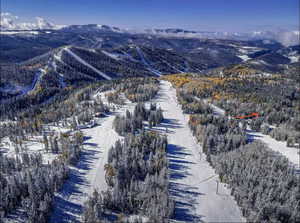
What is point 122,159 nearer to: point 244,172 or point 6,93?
point 244,172

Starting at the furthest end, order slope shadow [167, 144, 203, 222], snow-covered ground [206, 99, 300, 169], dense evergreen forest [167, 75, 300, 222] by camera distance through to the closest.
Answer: snow-covered ground [206, 99, 300, 169] → slope shadow [167, 144, 203, 222] → dense evergreen forest [167, 75, 300, 222]

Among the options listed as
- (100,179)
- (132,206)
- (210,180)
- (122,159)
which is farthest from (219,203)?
(100,179)

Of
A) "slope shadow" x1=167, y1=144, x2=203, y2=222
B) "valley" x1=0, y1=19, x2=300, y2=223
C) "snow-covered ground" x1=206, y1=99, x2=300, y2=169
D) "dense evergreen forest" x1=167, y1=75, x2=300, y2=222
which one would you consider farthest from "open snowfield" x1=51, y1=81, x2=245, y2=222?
"snow-covered ground" x1=206, y1=99, x2=300, y2=169

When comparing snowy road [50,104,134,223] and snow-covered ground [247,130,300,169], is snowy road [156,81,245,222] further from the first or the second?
snow-covered ground [247,130,300,169]

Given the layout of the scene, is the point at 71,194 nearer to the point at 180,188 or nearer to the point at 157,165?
the point at 157,165

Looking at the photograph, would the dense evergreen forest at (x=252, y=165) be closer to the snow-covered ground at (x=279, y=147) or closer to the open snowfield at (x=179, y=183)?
the snow-covered ground at (x=279, y=147)

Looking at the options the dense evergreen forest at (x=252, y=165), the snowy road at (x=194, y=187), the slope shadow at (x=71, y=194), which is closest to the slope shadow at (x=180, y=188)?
the snowy road at (x=194, y=187)

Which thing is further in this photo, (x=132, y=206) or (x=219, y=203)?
(x=219, y=203)
